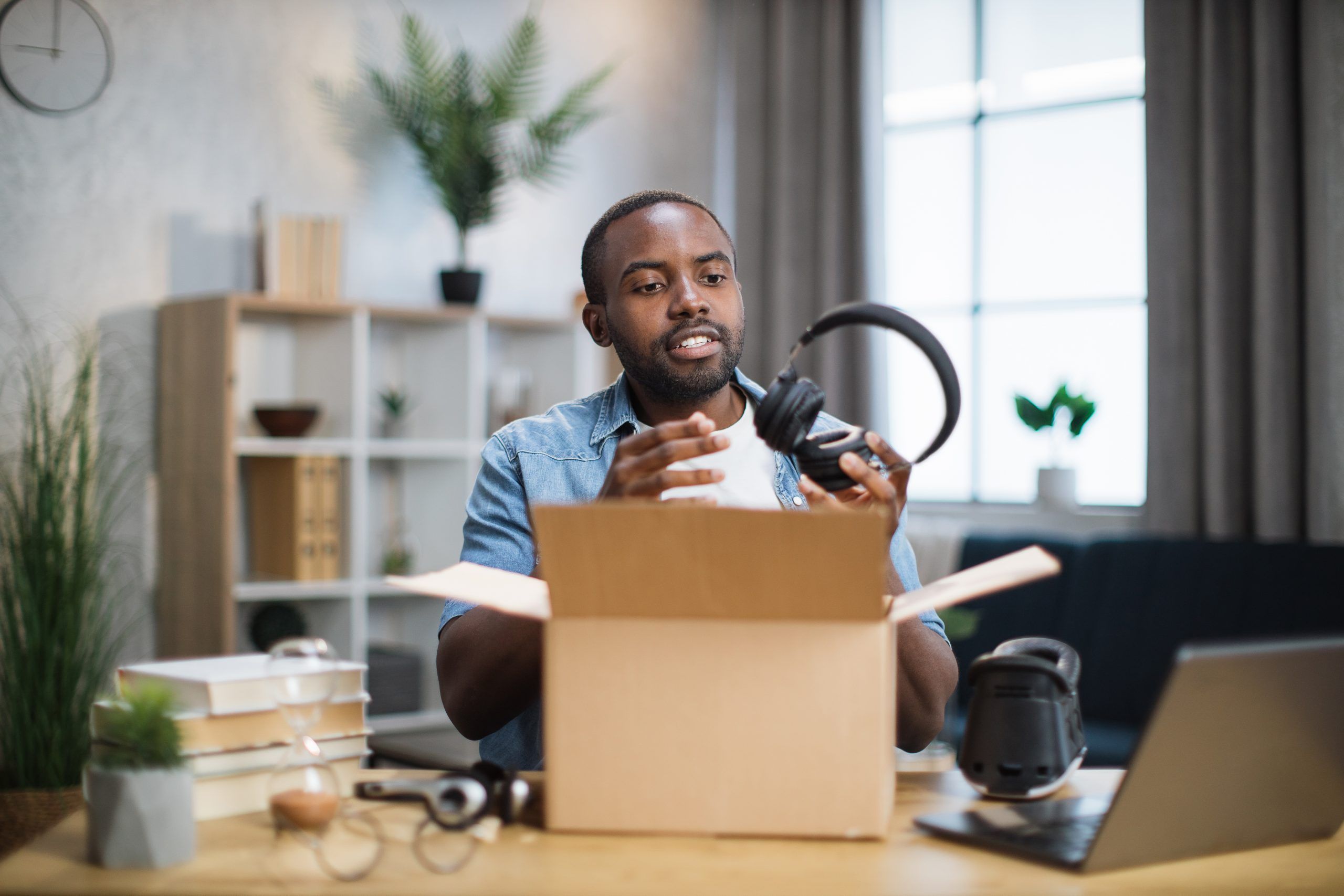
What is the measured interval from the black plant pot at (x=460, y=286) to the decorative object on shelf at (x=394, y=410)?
334mm

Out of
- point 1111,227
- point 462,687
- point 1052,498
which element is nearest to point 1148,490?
point 1052,498

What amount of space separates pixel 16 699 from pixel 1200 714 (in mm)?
2699

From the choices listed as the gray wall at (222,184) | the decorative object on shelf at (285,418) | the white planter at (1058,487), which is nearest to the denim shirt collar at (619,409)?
the decorative object on shelf at (285,418)

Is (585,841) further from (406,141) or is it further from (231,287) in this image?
(406,141)

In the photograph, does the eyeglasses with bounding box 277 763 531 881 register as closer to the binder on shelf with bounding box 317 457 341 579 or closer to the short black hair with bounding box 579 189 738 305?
the short black hair with bounding box 579 189 738 305

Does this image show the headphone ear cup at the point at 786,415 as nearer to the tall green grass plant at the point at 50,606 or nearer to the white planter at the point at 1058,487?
the tall green grass plant at the point at 50,606

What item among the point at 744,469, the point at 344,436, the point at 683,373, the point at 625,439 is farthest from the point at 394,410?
the point at 744,469

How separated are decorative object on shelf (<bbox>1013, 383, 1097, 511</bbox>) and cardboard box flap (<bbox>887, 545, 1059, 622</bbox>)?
3045 millimetres

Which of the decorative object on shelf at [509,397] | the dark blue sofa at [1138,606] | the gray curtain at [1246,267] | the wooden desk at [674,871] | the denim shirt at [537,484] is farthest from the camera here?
the decorative object on shelf at [509,397]

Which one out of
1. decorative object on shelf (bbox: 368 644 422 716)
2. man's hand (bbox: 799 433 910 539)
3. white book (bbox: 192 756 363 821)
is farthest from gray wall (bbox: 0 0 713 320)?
man's hand (bbox: 799 433 910 539)

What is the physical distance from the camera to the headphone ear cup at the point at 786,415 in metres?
1.20

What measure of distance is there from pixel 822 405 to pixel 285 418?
261cm

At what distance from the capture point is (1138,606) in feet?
11.8

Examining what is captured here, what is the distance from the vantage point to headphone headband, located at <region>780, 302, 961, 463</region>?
1176mm
